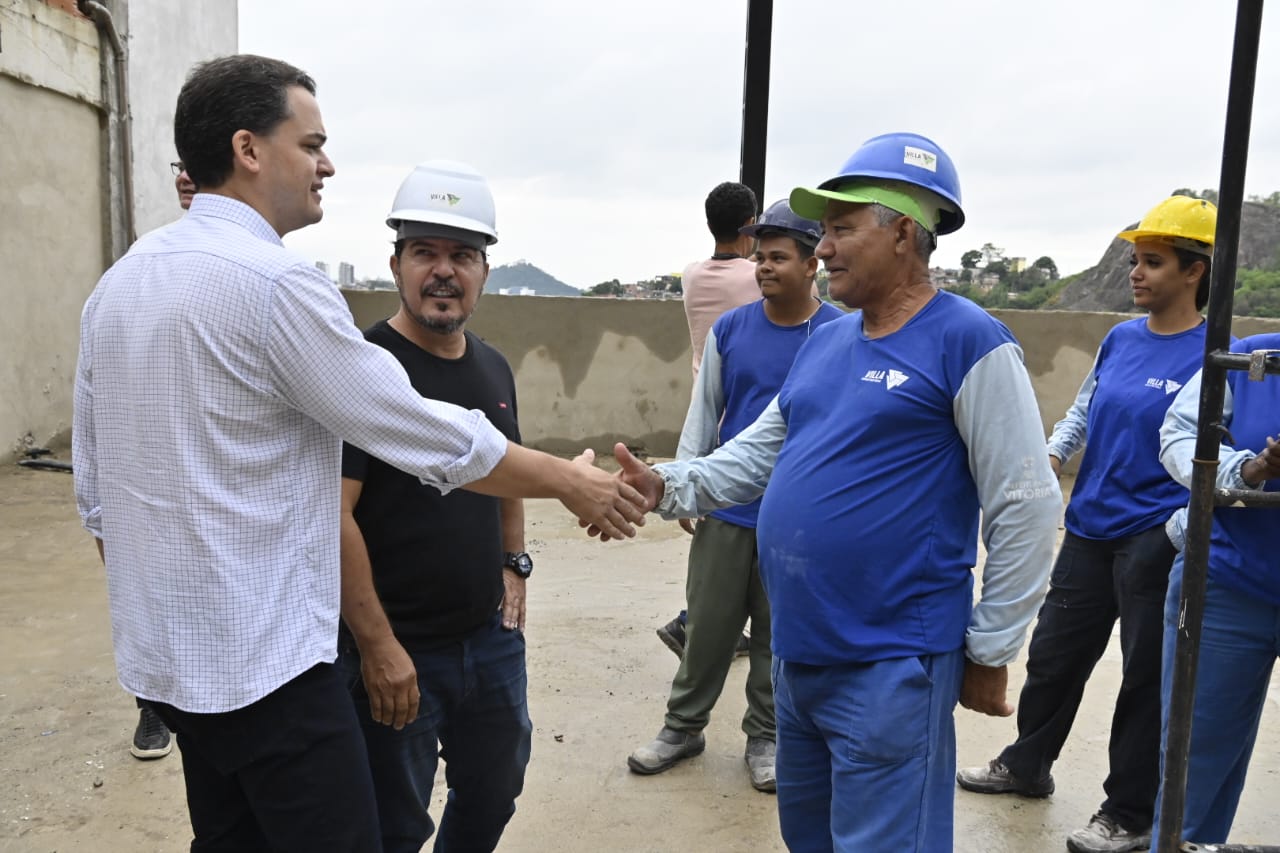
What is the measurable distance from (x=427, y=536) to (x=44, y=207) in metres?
8.49

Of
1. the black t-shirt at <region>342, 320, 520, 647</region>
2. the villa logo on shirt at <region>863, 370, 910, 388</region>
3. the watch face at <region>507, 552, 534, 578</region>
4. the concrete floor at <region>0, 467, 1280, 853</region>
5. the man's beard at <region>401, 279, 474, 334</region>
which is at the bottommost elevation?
the concrete floor at <region>0, 467, 1280, 853</region>

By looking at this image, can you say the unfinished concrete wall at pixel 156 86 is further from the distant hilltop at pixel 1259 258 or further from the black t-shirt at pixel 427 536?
the distant hilltop at pixel 1259 258

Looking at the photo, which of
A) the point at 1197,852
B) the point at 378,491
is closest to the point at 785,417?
the point at 378,491

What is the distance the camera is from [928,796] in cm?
226

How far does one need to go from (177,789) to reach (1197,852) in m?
3.10

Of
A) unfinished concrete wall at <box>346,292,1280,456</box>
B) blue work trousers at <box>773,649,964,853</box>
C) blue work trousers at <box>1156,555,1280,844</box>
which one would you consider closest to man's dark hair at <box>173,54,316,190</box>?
blue work trousers at <box>773,649,964,853</box>

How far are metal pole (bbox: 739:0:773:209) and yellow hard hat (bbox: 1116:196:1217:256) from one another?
2.88m

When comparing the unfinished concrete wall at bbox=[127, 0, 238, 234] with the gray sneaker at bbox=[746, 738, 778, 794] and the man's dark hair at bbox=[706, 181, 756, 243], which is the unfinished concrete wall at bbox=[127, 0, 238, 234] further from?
the gray sneaker at bbox=[746, 738, 778, 794]

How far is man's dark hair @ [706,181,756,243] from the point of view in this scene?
4590 mm

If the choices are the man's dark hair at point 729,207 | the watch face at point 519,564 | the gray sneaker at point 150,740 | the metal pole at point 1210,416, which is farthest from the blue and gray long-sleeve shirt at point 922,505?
the gray sneaker at point 150,740

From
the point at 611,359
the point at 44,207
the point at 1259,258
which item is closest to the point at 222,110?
the point at 1259,258

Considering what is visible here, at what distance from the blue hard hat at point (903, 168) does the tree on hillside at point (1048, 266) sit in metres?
9.39

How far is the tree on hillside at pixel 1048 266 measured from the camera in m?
11.1

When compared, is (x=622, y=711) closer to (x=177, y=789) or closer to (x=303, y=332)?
(x=177, y=789)
